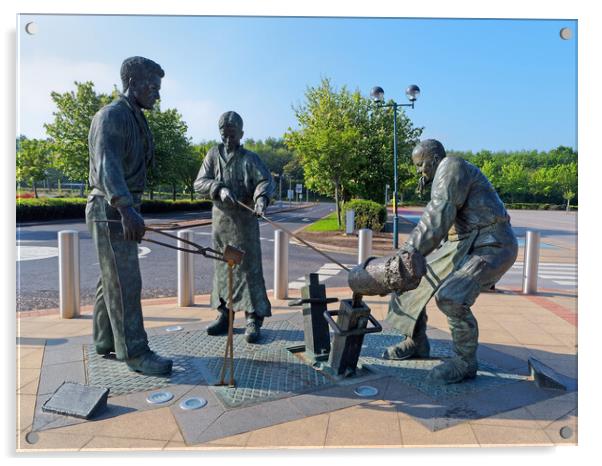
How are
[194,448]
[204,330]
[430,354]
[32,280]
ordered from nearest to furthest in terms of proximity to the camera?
[194,448] → [430,354] → [204,330] → [32,280]

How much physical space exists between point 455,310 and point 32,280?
7.57m

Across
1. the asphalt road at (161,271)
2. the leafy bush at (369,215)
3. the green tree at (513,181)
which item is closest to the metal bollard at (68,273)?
the asphalt road at (161,271)

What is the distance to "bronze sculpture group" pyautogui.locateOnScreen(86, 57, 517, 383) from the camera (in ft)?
9.20

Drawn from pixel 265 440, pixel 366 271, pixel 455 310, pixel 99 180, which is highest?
pixel 99 180

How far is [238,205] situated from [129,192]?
1.18m

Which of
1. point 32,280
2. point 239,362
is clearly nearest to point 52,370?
point 239,362

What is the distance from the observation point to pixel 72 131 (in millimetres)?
27172

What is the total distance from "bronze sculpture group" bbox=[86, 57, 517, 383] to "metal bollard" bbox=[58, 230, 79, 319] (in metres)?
1.72

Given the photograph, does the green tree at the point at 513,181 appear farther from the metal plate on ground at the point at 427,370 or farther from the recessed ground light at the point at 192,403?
the recessed ground light at the point at 192,403

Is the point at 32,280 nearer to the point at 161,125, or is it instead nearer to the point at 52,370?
the point at 52,370

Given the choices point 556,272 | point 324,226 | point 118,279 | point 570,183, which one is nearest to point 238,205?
point 118,279

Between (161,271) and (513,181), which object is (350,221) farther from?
(513,181)

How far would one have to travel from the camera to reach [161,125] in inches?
1227

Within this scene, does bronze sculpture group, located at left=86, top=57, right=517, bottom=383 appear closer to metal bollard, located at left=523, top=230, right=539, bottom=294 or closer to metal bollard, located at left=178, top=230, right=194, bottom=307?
metal bollard, located at left=178, top=230, right=194, bottom=307
